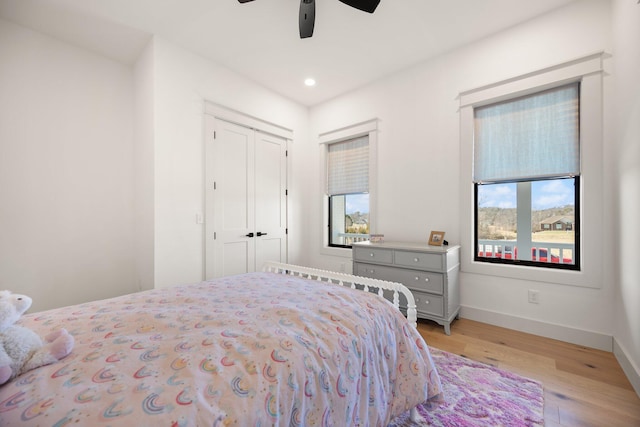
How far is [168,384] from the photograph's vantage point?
0.73 metres

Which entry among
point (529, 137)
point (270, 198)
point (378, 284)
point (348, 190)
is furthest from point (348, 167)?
point (378, 284)

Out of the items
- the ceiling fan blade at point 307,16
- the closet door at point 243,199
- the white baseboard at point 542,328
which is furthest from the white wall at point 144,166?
the white baseboard at point 542,328

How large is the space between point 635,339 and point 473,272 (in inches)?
46.2

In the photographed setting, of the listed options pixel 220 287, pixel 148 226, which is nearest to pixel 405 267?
pixel 220 287

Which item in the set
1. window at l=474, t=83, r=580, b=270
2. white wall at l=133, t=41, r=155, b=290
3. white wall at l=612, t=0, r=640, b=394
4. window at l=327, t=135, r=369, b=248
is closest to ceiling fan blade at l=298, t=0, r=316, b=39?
white wall at l=133, t=41, r=155, b=290

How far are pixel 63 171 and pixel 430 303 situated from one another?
3.97m

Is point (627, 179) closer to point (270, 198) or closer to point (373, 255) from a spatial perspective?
point (373, 255)

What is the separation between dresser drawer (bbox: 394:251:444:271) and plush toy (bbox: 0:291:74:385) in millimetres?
2511

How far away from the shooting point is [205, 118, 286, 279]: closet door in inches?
121

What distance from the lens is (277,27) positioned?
2564mm

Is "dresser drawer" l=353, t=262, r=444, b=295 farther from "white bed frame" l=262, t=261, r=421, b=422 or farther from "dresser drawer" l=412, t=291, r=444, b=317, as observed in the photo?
"white bed frame" l=262, t=261, r=421, b=422

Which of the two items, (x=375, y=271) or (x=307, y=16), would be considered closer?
(x=307, y=16)

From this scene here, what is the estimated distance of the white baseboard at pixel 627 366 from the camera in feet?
5.30

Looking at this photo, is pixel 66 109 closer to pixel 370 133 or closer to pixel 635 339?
pixel 370 133
